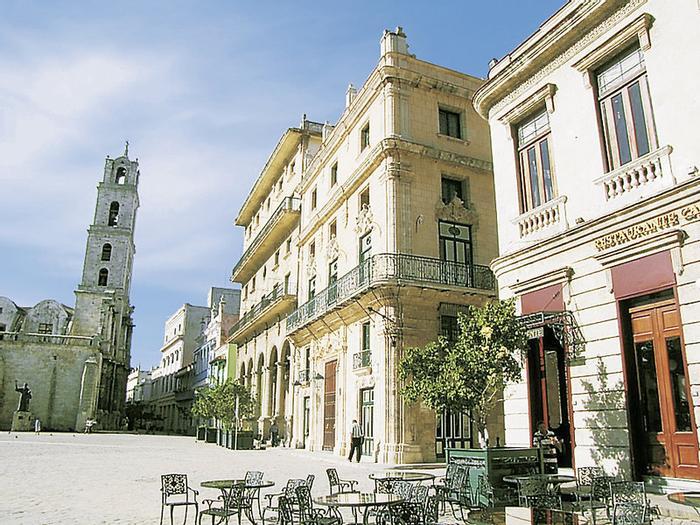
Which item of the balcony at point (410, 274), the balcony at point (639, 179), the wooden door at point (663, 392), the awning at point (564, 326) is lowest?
the wooden door at point (663, 392)

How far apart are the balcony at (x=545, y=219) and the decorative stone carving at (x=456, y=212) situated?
320 inches

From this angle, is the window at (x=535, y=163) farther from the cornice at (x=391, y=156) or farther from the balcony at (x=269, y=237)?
the balcony at (x=269, y=237)

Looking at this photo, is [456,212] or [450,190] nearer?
[456,212]

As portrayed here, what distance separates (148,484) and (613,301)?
10.5m

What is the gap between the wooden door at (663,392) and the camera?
8.91 meters

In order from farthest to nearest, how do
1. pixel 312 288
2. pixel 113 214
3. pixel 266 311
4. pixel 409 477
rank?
pixel 113 214
pixel 266 311
pixel 312 288
pixel 409 477

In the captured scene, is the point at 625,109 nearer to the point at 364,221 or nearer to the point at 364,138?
the point at 364,221

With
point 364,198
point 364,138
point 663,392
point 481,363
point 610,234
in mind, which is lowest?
point 663,392

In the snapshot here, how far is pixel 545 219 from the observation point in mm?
12039

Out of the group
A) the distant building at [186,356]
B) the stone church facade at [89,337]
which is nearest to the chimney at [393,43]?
the distant building at [186,356]

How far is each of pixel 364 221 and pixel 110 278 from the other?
48.3 m

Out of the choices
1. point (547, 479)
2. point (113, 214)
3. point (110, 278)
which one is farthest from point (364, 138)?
point (113, 214)

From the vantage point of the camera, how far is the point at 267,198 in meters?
41.5

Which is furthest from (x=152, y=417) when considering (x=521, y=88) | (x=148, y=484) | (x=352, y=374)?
(x=521, y=88)
